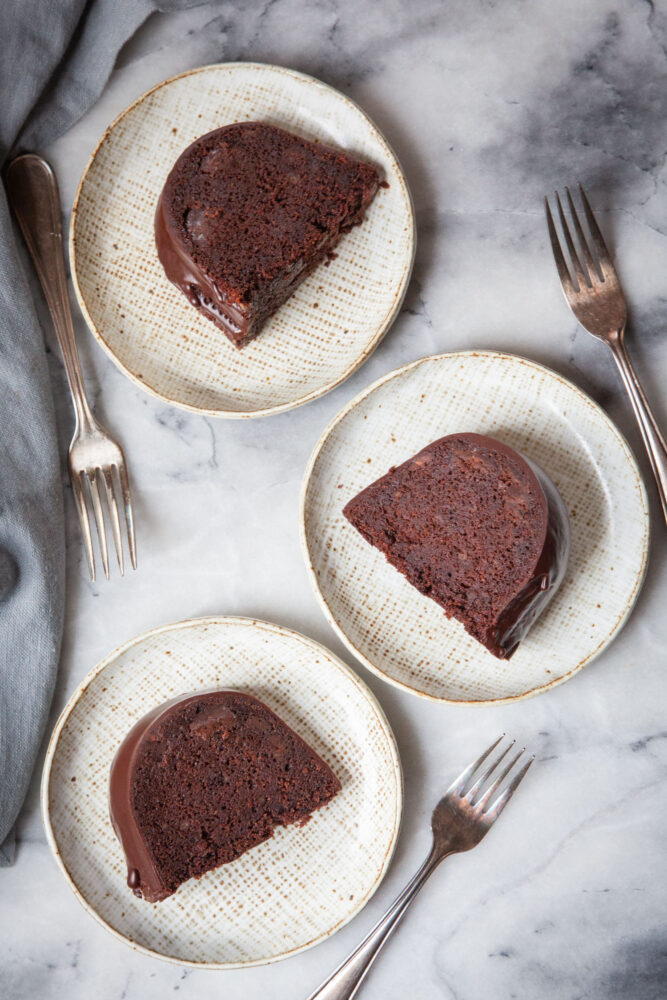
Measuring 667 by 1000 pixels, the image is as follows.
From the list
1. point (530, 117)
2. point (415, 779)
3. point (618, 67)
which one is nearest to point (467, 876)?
point (415, 779)

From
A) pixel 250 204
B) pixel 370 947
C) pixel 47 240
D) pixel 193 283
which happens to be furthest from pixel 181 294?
pixel 370 947

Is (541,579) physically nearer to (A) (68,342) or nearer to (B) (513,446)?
(B) (513,446)

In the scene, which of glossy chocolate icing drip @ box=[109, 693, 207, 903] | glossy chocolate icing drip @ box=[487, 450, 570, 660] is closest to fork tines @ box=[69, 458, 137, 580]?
glossy chocolate icing drip @ box=[109, 693, 207, 903]

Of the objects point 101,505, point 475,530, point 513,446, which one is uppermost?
point 513,446

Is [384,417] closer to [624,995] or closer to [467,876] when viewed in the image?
[467,876]

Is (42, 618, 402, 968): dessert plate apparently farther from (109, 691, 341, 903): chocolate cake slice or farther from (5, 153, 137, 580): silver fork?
(5, 153, 137, 580): silver fork
